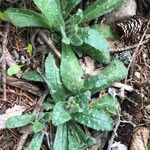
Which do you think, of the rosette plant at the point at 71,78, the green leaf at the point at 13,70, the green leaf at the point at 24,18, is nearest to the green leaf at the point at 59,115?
the rosette plant at the point at 71,78

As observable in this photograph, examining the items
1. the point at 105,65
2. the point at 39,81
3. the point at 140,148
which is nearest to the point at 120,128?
the point at 140,148

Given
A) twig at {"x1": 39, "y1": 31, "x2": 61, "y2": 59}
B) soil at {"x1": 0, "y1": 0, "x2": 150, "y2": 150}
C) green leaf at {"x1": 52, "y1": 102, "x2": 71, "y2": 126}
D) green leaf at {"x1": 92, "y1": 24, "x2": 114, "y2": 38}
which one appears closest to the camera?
green leaf at {"x1": 52, "y1": 102, "x2": 71, "y2": 126}

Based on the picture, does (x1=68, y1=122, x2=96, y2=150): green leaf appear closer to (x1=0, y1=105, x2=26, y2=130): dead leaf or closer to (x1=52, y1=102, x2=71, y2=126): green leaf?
(x1=52, y1=102, x2=71, y2=126): green leaf

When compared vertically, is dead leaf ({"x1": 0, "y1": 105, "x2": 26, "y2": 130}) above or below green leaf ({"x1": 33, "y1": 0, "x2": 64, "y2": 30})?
below

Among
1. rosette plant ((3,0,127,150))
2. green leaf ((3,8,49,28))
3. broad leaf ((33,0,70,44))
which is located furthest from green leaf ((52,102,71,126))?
green leaf ((3,8,49,28))

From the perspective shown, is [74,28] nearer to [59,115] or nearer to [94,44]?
[94,44]

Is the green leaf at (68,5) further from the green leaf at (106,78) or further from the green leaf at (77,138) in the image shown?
the green leaf at (77,138)

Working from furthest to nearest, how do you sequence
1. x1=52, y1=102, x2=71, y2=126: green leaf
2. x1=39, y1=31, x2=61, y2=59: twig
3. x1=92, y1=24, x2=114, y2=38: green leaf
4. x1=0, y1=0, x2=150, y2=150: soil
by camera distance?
1. x1=92, y1=24, x2=114, y2=38: green leaf
2. x1=39, y1=31, x2=61, y2=59: twig
3. x1=0, y1=0, x2=150, y2=150: soil
4. x1=52, y1=102, x2=71, y2=126: green leaf

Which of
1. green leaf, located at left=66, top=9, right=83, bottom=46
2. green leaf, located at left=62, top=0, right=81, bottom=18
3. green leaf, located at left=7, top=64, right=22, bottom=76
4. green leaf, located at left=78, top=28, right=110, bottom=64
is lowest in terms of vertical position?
green leaf, located at left=7, top=64, right=22, bottom=76

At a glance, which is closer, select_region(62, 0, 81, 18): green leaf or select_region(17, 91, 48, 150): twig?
select_region(17, 91, 48, 150): twig
